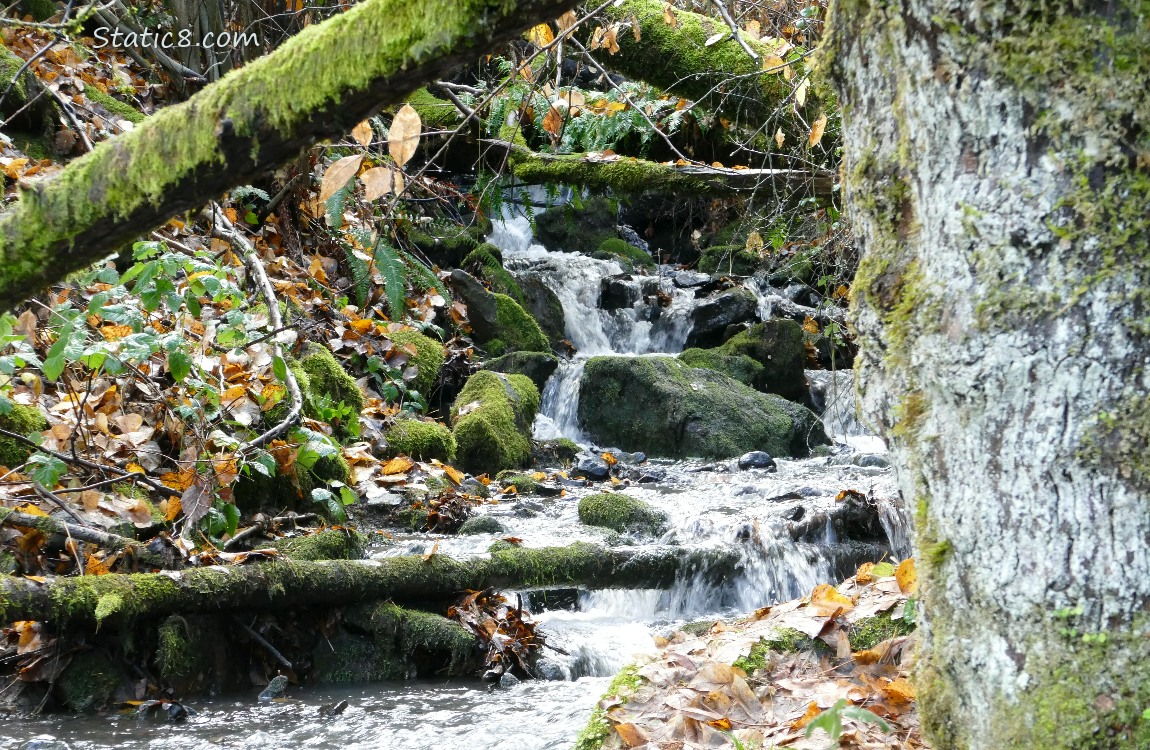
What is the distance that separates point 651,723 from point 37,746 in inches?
87.0

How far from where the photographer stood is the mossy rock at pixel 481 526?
19.2 feet

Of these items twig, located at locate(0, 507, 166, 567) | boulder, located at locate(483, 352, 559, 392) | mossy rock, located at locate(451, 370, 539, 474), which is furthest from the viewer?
boulder, located at locate(483, 352, 559, 392)

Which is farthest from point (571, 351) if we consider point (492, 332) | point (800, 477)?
point (800, 477)

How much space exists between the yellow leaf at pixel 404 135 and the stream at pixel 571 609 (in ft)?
6.17

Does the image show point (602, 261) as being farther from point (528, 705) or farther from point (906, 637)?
point (906, 637)

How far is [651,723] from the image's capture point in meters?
2.51

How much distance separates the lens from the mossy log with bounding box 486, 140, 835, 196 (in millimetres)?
4570

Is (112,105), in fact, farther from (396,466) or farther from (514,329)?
(514,329)

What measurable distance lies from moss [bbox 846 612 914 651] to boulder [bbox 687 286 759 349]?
33.4 feet

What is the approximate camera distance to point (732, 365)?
38.4 feet

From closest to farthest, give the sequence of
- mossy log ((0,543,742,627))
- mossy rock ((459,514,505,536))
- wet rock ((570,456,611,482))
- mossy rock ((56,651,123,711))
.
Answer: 1. mossy log ((0,543,742,627))
2. mossy rock ((56,651,123,711))
3. mossy rock ((459,514,505,536))
4. wet rock ((570,456,611,482))

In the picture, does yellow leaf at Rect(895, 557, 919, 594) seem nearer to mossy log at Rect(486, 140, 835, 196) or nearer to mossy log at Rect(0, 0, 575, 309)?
mossy log at Rect(486, 140, 835, 196)

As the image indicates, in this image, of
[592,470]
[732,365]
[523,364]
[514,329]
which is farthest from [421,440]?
[732,365]

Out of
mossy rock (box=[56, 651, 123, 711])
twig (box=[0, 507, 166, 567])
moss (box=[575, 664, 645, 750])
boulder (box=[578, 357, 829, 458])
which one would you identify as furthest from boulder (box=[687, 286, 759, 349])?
moss (box=[575, 664, 645, 750])
